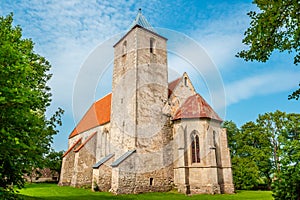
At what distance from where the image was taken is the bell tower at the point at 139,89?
60.1 feet

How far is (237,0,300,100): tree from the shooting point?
5766 mm

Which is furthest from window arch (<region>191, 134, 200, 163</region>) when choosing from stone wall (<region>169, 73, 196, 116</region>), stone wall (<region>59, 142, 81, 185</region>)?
stone wall (<region>59, 142, 81, 185</region>)

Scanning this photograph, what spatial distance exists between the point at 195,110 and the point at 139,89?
4.93 meters

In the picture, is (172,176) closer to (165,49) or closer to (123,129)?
(123,129)

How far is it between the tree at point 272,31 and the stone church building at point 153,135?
12.3 m

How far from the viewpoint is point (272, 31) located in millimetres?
6102

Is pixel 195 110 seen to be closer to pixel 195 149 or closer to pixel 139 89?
pixel 195 149

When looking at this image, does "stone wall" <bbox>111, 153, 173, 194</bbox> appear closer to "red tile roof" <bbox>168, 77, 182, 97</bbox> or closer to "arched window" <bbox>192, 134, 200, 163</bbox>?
"arched window" <bbox>192, 134, 200, 163</bbox>

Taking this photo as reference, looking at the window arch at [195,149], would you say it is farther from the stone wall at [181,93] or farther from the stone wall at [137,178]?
the stone wall at [181,93]

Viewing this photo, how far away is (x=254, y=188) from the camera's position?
27438mm

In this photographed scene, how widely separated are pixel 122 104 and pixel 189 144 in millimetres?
6687

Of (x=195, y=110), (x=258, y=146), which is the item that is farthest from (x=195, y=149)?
(x=258, y=146)

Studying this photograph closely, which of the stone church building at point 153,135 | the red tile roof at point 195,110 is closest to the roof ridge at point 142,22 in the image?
the stone church building at point 153,135

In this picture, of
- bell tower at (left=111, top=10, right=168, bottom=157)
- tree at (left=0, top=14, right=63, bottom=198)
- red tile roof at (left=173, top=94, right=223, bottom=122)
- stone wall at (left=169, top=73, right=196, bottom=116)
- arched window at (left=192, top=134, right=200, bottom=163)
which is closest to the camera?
tree at (left=0, top=14, right=63, bottom=198)
